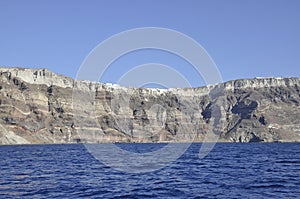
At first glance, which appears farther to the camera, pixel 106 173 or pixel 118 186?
pixel 106 173

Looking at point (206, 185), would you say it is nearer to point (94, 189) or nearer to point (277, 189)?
point (277, 189)

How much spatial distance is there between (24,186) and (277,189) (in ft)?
85.1

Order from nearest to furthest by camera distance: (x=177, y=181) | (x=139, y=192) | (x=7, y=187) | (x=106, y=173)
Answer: (x=139, y=192), (x=7, y=187), (x=177, y=181), (x=106, y=173)

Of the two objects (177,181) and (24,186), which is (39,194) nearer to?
(24,186)

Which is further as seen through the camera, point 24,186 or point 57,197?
point 24,186

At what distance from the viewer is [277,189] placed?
39625mm

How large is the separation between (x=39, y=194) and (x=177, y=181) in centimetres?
1592

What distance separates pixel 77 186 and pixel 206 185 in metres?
13.6

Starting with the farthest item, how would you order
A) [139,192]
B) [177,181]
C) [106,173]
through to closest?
[106,173]
[177,181]
[139,192]

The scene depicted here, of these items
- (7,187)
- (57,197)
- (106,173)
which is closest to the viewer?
(57,197)

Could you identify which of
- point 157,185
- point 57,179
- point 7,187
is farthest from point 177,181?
point 7,187

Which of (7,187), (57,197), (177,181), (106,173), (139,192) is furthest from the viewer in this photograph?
(106,173)

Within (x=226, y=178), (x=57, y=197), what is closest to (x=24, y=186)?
(x=57, y=197)

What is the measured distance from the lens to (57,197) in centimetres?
3528
